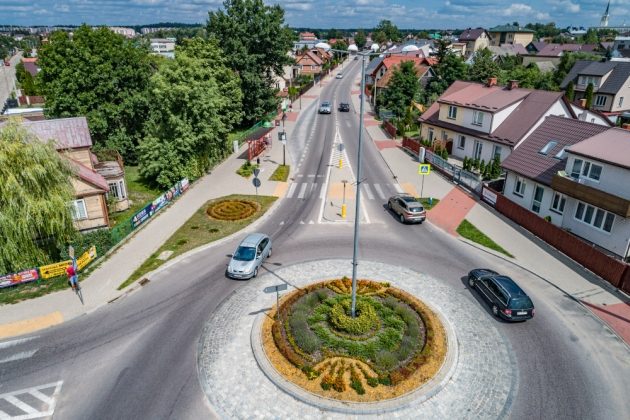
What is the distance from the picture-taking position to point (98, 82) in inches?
1703

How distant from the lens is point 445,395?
15.6 meters

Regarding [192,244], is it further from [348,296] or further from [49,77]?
[49,77]

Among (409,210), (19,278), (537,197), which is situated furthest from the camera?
(537,197)

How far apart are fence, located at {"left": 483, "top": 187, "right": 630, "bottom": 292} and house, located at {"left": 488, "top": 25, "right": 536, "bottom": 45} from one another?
149940mm

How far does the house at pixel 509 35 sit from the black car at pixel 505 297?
161613 millimetres

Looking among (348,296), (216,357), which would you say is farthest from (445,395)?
(216,357)

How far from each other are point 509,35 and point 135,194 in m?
168

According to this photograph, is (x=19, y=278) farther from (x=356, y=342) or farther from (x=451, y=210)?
(x=451, y=210)

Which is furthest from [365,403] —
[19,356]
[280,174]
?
[280,174]

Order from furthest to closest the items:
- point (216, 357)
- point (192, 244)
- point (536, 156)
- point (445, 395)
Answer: point (536, 156) < point (192, 244) < point (216, 357) < point (445, 395)

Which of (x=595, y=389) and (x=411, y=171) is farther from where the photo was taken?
(x=411, y=171)

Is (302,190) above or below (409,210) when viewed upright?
below

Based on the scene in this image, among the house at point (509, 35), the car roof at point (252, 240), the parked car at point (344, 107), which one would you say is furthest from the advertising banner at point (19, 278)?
the house at point (509, 35)

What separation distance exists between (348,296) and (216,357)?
24.6 ft
